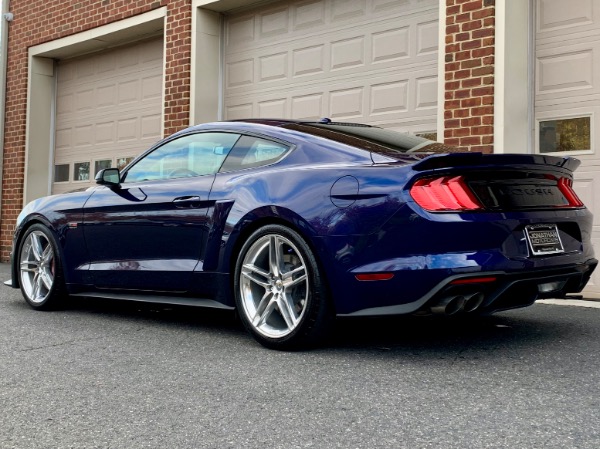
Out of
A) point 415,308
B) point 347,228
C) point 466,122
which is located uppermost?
point 466,122

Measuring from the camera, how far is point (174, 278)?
4.62 metres

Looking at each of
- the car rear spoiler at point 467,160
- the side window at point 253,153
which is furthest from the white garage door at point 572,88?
the side window at point 253,153

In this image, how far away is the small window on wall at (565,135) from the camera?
6.64 metres

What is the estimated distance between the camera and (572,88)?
264 inches

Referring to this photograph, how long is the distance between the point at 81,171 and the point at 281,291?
9.09 metres

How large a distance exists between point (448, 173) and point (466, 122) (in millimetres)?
3474

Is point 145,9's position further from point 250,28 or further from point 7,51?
point 7,51

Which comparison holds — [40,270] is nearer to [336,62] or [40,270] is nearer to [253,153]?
[253,153]

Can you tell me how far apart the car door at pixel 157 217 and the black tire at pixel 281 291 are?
454mm

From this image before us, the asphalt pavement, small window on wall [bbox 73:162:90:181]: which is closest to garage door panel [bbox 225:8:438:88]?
small window on wall [bbox 73:162:90:181]

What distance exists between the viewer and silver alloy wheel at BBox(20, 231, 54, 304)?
5734mm

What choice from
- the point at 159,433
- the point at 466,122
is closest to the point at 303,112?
the point at 466,122

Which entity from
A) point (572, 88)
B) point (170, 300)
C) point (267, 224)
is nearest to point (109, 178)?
point (170, 300)

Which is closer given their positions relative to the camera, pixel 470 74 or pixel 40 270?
pixel 40 270
